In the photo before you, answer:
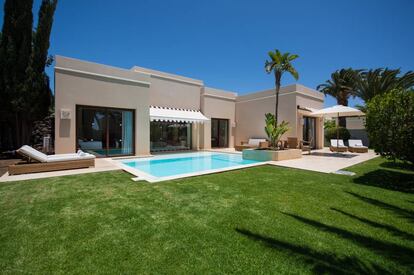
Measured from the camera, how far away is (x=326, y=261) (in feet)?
13.6

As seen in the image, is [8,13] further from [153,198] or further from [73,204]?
[153,198]

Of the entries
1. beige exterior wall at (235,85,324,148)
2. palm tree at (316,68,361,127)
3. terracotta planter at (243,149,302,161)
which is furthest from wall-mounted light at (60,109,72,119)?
palm tree at (316,68,361,127)

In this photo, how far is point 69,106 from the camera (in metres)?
17.5

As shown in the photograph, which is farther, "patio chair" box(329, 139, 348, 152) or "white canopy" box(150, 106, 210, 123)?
"patio chair" box(329, 139, 348, 152)

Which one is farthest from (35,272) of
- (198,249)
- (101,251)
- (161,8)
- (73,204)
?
(161,8)

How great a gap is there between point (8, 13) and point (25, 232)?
915 inches

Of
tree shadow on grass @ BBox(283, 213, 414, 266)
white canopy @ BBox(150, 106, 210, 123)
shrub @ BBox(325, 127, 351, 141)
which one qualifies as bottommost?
tree shadow on grass @ BBox(283, 213, 414, 266)

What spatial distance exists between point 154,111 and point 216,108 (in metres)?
10.7

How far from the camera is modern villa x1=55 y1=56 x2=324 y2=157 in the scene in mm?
17797

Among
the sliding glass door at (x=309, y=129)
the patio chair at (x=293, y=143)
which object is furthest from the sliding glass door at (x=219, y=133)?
the sliding glass door at (x=309, y=129)

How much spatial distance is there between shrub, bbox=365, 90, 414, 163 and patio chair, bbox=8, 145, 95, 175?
18.0m

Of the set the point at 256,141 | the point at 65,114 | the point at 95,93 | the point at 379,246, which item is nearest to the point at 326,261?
the point at 379,246

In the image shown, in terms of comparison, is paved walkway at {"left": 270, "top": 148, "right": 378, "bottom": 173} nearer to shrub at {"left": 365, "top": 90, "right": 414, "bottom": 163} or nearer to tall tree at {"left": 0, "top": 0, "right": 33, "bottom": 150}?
shrub at {"left": 365, "top": 90, "right": 414, "bottom": 163}

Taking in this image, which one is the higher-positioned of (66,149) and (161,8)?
(161,8)
